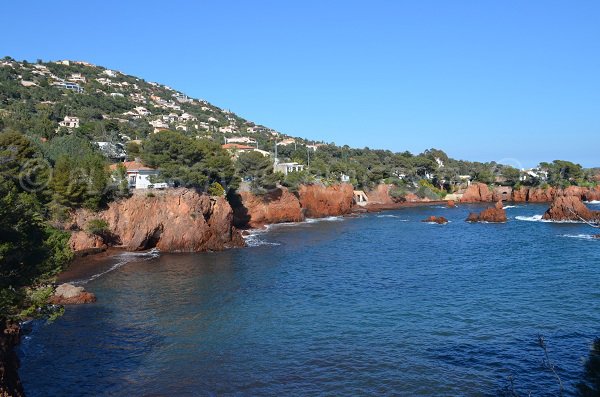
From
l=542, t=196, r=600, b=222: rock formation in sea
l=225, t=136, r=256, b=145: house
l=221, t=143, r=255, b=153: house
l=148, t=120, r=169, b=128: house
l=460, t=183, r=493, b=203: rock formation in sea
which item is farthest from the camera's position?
l=225, t=136, r=256, b=145: house

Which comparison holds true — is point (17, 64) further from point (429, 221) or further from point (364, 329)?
point (364, 329)

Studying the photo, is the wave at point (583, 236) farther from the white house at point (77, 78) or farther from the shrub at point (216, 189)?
the white house at point (77, 78)

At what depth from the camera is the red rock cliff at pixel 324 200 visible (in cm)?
8181

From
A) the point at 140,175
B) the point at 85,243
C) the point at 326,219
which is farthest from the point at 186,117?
the point at 85,243

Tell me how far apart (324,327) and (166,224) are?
96.1 ft

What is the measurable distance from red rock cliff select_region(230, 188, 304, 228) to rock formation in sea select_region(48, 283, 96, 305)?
37671 mm

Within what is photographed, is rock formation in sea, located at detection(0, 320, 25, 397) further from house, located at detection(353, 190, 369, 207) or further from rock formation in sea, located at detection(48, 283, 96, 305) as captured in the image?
Answer: house, located at detection(353, 190, 369, 207)

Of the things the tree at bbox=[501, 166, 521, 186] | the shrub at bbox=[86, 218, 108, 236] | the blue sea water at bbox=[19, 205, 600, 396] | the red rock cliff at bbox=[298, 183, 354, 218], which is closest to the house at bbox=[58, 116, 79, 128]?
the red rock cliff at bbox=[298, 183, 354, 218]

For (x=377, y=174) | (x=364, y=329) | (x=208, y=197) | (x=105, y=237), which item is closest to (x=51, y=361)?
(x=364, y=329)

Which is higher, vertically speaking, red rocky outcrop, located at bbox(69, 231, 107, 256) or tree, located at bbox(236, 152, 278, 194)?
tree, located at bbox(236, 152, 278, 194)

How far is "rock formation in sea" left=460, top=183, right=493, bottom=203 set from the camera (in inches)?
4437

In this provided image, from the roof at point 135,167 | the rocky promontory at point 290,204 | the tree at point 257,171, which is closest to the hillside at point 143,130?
the tree at point 257,171

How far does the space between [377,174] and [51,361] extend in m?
94.2

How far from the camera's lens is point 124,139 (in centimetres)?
9550
